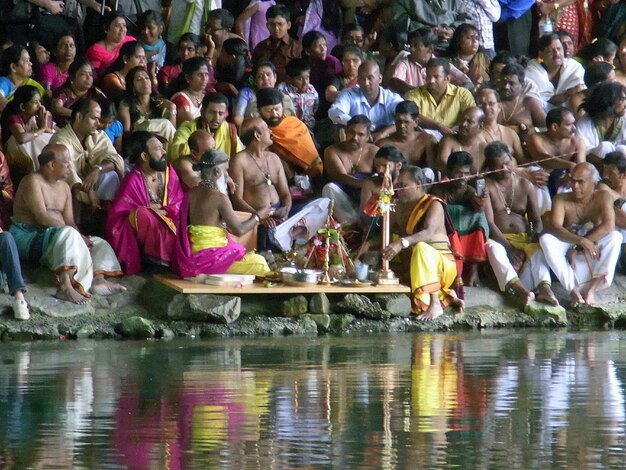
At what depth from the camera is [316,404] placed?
276 inches

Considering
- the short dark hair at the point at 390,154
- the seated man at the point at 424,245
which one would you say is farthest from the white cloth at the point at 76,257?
the short dark hair at the point at 390,154

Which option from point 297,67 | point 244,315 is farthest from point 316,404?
point 297,67

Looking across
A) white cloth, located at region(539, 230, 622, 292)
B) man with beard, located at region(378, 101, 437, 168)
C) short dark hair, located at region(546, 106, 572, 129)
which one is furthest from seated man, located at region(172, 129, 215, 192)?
short dark hair, located at region(546, 106, 572, 129)

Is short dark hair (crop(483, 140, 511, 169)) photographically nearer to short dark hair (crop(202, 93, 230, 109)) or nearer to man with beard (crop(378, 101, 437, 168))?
man with beard (crop(378, 101, 437, 168))

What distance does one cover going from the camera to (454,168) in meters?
10.7

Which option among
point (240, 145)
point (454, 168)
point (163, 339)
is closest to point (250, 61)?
point (240, 145)

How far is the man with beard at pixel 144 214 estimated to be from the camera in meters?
10.2

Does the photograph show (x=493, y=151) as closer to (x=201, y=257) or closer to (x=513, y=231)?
(x=513, y=231)

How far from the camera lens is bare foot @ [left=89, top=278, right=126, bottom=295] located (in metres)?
9.88

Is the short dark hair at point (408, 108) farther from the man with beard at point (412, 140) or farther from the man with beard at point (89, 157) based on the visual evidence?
the man with beard at point (89, 157)

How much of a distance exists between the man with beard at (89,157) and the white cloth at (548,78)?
3.38m

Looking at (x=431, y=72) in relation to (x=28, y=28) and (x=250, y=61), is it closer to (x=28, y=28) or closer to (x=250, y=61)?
(x=250, y=61)

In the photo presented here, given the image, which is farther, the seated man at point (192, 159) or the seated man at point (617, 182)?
the seated man at point (617, 182)

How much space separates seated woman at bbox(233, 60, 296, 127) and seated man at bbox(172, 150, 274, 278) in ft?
3.63
